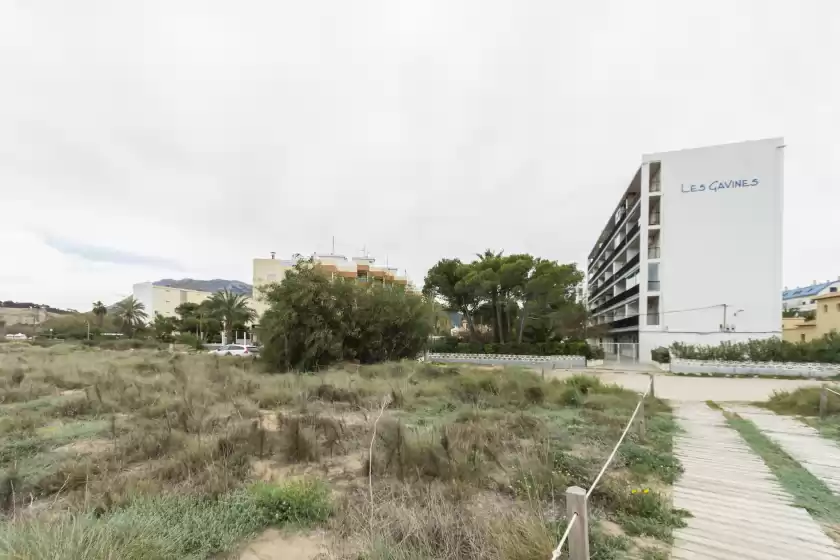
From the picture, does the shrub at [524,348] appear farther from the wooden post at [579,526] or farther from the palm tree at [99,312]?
the palm tree at [99,312]

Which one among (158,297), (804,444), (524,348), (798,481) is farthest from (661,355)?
(158,297)

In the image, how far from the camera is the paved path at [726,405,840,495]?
212 inches

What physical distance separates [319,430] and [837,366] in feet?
100.0

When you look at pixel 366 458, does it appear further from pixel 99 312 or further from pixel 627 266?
pixel 99 312

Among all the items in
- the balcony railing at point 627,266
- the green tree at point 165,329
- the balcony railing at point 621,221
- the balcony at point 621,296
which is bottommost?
the green tree at point 165,329

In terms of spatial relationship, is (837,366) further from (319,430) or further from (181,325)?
(181,325)

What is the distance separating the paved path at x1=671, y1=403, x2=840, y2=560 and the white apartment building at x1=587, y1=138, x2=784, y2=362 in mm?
29872

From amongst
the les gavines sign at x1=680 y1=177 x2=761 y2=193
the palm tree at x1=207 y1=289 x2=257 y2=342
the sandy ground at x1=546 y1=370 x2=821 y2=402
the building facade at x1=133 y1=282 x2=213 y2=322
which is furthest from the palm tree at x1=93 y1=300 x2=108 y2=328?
the les gavines sign at x1=680 y1=177 x2=761 y2=193

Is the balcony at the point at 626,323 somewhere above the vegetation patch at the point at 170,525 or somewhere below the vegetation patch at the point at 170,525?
above

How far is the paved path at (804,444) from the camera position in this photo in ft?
17.7

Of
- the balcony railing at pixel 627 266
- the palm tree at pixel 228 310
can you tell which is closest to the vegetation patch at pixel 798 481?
the balcony railing at pixel 627 266

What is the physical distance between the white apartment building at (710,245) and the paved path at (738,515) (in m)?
29.9

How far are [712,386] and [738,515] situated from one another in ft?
58.4

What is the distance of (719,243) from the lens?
1236 inches
